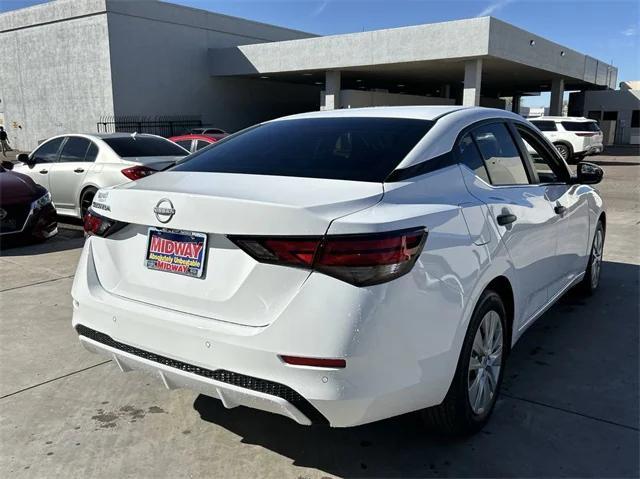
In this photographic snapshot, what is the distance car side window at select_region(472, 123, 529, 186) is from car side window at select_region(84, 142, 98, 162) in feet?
22.6

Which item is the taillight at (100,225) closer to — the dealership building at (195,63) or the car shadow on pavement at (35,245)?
the car shadow on pavement at (35,245)

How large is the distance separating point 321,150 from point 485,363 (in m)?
1.43

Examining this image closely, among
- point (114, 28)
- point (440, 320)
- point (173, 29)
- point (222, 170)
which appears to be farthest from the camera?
point (173, 29)

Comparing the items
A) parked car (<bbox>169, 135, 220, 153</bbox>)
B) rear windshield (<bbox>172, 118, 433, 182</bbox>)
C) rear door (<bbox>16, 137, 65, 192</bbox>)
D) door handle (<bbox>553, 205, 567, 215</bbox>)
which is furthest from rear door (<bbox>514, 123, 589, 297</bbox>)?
parked car (<bbox>169, 135, 220, 153</bbox>)

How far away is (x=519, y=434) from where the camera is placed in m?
3.13

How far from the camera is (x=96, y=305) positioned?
288cm

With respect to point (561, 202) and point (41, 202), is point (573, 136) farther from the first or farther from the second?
point (561, 202)

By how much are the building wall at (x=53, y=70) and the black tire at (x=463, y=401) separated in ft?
94.8

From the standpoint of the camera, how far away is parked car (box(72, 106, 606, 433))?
231 centimetres

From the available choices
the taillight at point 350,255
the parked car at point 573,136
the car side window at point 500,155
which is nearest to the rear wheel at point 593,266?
the car side window at point 500,155

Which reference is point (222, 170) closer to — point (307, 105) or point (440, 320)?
point (440, 320)

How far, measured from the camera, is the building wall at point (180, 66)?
95.3 ft

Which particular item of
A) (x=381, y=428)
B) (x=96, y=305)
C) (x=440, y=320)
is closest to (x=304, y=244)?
(x=440, y=320)

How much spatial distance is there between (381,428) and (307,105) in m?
40.8
